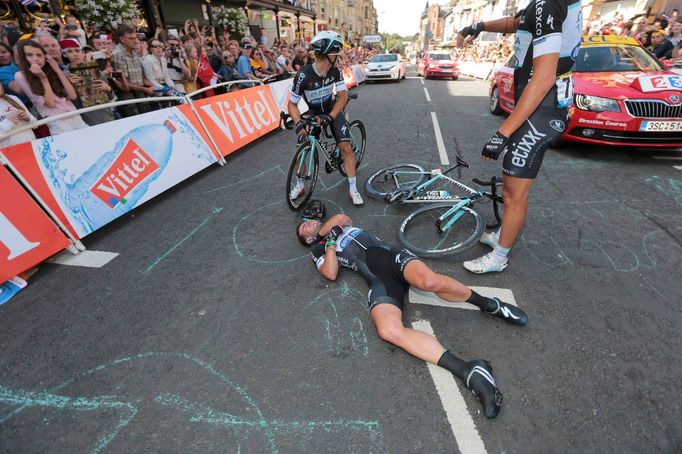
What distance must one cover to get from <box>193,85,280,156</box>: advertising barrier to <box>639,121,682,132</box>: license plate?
23.4 feet

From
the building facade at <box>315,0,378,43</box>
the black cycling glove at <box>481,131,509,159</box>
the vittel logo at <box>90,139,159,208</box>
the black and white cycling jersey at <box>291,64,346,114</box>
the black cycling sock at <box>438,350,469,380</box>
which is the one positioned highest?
the building facade at <box>315,0,378,43</box>

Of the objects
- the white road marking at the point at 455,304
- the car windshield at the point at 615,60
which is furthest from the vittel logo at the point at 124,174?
the car windshield at the point at 615,60

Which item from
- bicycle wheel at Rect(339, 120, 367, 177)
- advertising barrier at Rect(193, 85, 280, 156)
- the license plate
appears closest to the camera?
the license plate

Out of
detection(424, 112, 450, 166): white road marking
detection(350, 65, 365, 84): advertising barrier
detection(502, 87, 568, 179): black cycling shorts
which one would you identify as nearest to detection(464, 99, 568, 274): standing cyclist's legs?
detection(502, 87, 568, 179): black cycling shorts

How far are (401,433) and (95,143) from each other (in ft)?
15.3

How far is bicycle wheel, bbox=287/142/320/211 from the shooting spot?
14.0 feet

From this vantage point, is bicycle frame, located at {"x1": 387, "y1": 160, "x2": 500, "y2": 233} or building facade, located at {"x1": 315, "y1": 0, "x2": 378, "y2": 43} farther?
building facade, located at {"x1": 315, "y1": 0, "x2": 378, "y2": 43}

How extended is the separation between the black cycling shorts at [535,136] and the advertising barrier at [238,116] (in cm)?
533

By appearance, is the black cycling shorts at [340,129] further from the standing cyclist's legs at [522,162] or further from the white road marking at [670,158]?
the white road marking at [670,158]

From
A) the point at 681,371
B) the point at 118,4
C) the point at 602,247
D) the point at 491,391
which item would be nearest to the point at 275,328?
the point at 491,391

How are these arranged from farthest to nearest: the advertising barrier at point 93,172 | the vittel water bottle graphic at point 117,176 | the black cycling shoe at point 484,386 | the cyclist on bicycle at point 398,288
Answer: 1. the vittel water bottle graphic at point 117,176
2. the advertising barrier at point 93,172
3. the cyclist on bicycle at point 398,288
4. the black cycling shoe at point 484,386

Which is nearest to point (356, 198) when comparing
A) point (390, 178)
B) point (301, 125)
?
point (390, 178)

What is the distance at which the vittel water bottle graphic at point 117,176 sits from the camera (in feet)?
12.0

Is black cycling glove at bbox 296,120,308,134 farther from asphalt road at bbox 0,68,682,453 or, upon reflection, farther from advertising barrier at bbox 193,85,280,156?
advertising barrier at bbox 193,85,280,156
